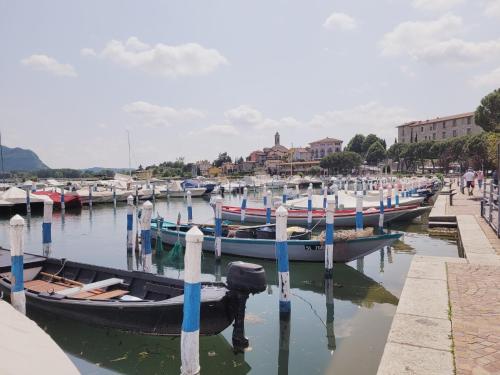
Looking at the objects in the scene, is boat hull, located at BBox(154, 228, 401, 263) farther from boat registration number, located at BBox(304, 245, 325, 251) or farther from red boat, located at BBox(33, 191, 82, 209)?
red boat, located at BBox(33, 191, 82, 209)

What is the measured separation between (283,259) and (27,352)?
199 inches

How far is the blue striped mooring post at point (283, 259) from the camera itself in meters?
8.34

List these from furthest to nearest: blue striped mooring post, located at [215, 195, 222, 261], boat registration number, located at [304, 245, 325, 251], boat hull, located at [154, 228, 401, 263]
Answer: blue striped mooring post, located at [215, 195, 222, 261]
boat registration number, located at [304, 245, 325, 251]
boat hull, located at [154, 228, 401, 263]

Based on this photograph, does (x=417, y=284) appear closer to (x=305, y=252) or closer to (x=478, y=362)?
(x=478, y=362)

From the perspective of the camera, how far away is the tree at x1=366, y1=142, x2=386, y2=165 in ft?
349

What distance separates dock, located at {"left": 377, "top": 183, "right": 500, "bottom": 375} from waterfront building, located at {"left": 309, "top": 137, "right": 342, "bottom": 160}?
137845mm

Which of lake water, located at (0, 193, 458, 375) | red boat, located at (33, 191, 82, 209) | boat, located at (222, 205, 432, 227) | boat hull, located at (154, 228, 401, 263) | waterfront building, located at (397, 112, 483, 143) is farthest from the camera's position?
waterfront building, located at (397, 112, 483, 143)

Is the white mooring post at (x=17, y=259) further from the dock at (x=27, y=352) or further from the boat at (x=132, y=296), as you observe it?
the dock at (x=27, y=352)

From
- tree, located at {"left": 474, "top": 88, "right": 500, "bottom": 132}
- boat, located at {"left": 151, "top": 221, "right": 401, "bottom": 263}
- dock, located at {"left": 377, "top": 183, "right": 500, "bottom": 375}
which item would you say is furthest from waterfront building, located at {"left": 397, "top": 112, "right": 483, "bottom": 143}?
dock, located at {"left": 377, "top": 183, "right": 500, "bottom": 375}

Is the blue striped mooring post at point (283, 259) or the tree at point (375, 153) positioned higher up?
the tree at point (375, 153)

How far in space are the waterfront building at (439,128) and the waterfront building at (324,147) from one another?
22156 mm

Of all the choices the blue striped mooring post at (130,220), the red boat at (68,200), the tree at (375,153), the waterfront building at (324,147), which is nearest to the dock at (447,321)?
the blue striped mooring post at (130,220)

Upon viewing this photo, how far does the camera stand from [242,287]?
6.70 meters

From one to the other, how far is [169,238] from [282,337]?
393 inches
